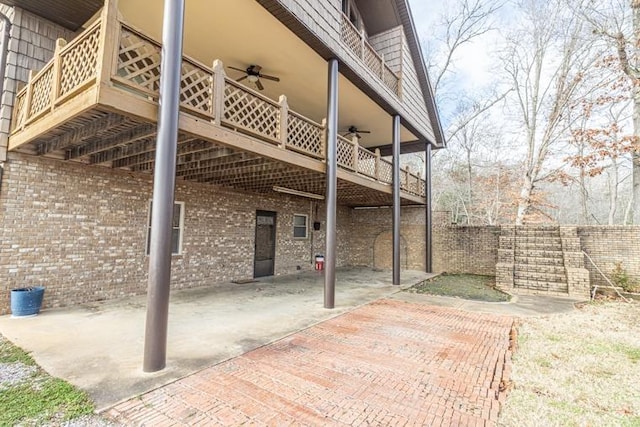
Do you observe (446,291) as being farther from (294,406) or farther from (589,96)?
(589,96)

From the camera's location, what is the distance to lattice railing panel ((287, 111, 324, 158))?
621 cm

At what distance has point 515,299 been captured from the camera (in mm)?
8055

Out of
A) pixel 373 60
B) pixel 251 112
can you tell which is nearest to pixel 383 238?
pixel 373 60

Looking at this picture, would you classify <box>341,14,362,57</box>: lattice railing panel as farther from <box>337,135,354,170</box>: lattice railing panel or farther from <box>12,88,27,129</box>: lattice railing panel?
<box>12,88,27,129</box>: lattice railing panel

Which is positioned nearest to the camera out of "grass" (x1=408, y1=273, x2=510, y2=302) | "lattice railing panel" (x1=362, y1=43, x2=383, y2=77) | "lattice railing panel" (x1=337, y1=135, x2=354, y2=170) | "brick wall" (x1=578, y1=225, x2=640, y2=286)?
"lattice railing panel" (x1=337, y1=135, x2=354, y2=170)

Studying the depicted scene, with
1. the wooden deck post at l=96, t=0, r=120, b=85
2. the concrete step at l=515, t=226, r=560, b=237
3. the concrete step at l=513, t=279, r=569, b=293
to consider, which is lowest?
the concrete step at l=513, t=279, r=569, b=293

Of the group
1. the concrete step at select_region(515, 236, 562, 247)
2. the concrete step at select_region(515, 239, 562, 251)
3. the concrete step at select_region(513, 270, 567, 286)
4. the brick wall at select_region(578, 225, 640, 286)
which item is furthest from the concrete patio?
the brick wall at select_region(578, 225, 640, 286)

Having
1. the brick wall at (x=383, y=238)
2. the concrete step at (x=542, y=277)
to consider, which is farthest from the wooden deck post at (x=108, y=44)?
the brick wall at (x=383, y=238)

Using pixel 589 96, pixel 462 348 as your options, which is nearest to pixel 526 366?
pixel 462 348

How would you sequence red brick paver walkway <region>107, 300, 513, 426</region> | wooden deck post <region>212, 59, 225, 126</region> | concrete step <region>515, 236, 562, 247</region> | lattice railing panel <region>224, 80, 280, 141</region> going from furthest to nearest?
concrete step <region>515, 236, 562, 247</region>, lattice railing panel <region>224, 80, 280, 141</region>, wooden deck post <region>212, 59, 225, 126</region>, red brick paver walkway <region>107, 300, 513, 426</region>

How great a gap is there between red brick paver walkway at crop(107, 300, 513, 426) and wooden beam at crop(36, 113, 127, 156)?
10.7 ft

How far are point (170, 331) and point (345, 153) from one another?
5530 millimetres

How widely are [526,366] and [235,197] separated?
315 inches

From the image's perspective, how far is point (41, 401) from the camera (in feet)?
9.37
